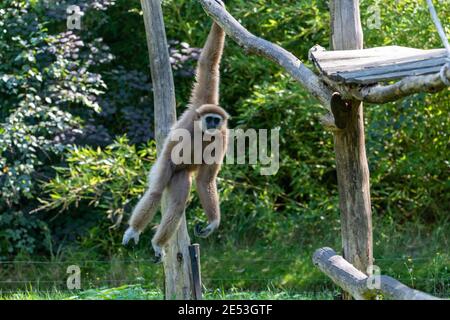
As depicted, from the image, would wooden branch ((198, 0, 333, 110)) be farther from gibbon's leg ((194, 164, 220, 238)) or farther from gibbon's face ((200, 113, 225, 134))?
gibbon's leg ((194, 164, 220, 238))

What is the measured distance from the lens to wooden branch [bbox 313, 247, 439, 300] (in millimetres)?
3972

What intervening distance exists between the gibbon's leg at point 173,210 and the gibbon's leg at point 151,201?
7 centimetres

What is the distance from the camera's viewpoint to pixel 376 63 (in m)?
4.55

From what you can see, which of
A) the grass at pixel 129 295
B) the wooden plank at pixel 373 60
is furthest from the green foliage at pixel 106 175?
the wooden plank at pixel 373 60

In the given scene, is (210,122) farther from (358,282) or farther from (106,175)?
(106,175)

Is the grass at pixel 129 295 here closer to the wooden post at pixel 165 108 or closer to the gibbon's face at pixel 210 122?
the wooden post at pixel 165 108

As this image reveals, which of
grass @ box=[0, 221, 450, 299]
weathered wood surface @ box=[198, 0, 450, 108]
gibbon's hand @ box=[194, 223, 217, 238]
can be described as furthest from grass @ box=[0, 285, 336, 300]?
weathered wood surface @ box=[198, 0, 450, 108]

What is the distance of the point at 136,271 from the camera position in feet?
27.7

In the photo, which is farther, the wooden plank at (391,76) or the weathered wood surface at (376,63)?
the weathered wood surface at (376,63)

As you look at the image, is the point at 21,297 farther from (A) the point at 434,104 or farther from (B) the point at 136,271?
(A) the point at 434,104

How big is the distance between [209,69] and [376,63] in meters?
1.43

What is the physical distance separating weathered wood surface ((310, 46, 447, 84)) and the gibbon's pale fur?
809 millimetres

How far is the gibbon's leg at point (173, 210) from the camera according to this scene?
5543mm

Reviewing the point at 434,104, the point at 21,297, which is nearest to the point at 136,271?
the point at 21,297
